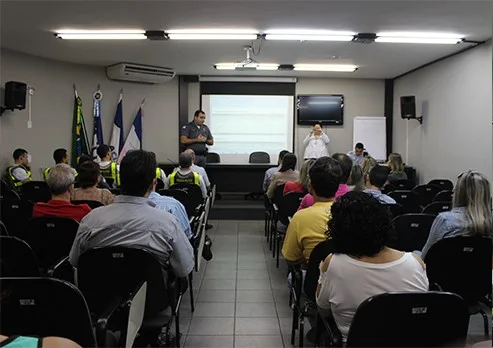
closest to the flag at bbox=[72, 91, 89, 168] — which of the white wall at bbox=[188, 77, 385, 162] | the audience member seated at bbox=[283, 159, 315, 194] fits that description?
the white wall at bbox=[188, 77, 385, 162]

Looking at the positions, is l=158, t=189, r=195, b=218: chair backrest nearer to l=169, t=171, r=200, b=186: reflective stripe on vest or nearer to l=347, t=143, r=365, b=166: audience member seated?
l=169, t=171, r=200, b=186: reflective stripe on vest

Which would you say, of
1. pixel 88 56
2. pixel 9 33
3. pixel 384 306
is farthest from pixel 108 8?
pixel 384 306

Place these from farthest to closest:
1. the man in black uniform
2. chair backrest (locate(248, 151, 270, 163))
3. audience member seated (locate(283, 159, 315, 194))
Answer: chair backrest (locate(248, 151, 270, 163)), the man in black uniform, audience member seated (locate(283, 159, 315, 194))

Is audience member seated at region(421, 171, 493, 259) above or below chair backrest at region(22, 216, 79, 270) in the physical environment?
above

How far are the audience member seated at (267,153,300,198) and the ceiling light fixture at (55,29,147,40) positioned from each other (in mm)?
2537

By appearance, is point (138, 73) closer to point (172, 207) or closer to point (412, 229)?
point (172, 207)

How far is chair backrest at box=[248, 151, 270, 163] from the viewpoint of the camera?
9.20 m

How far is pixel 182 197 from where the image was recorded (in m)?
4.41

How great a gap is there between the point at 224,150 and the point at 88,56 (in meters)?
3.57

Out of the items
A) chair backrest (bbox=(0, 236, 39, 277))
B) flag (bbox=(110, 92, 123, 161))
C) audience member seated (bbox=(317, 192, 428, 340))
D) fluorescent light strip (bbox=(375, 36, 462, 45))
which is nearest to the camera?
audience member seated (bbox=(317, 192, 428, 340))

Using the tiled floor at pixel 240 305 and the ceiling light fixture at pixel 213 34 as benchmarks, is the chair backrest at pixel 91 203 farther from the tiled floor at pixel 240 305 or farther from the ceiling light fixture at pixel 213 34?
the ceiling light fixture at pixel 213 34

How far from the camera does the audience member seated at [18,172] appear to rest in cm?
628

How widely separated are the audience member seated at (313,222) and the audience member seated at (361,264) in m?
0.65

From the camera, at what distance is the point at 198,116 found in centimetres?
780
